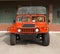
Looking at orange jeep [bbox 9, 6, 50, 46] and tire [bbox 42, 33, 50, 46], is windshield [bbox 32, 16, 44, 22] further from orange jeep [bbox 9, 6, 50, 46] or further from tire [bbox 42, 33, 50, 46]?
tire [bbox 42, 33, 50, 46]

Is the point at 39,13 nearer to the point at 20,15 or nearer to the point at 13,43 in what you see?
the point at 20,15

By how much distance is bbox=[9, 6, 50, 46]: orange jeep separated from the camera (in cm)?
1292

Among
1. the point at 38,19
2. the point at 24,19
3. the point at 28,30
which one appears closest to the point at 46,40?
the point at 28,30

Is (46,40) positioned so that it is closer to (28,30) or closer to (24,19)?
(28,30)

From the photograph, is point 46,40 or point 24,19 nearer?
point 46,40

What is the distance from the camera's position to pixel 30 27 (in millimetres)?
12977

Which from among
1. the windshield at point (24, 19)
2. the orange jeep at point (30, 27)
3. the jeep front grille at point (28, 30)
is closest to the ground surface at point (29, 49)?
the orange jeep at point (30, 27)

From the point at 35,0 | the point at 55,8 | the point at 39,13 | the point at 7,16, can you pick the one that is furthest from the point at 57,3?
the point at 39,13

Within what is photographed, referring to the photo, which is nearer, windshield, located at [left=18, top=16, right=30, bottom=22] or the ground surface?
the ground surface

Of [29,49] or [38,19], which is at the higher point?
[38,19]

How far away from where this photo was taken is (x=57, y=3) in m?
26.6

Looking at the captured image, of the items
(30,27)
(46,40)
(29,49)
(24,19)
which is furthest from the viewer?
(24,19)

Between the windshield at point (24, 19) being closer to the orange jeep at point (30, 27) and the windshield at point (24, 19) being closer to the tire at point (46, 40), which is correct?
the orange jeep at point (30, 27)

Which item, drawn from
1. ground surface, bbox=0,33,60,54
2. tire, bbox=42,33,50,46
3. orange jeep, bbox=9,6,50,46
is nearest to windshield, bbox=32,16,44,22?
orange jeep, bbox=9,6,50,46
